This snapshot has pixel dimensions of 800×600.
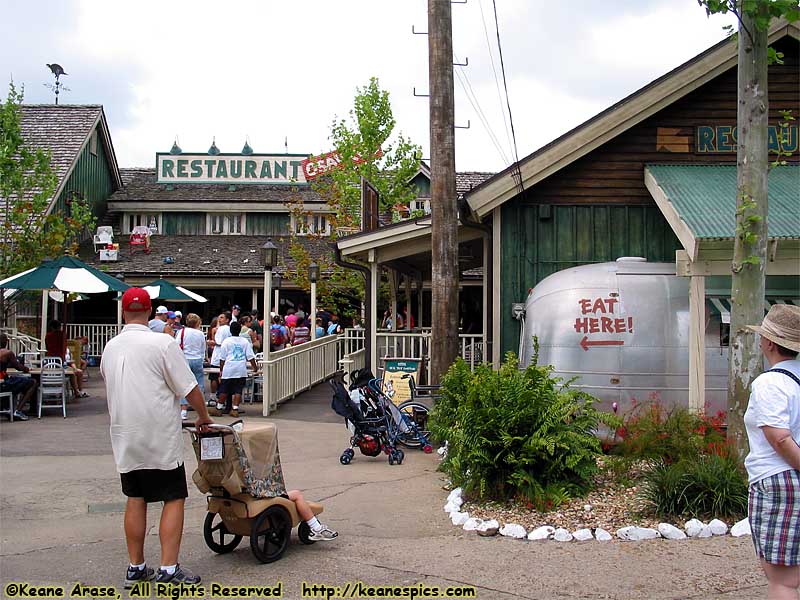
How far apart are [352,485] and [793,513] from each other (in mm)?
5490

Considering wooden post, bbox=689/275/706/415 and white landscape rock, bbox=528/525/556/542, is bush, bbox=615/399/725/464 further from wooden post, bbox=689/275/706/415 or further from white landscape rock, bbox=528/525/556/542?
white landscape rock, bbox=528/525/556/542

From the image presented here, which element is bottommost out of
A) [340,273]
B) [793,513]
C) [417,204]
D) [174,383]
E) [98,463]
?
[98,463]

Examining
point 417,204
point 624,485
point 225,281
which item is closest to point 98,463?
point 624,485

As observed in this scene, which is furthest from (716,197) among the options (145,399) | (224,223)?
(224,223)

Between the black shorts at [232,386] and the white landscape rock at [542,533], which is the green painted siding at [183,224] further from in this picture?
the white landscape rock at [542,533]

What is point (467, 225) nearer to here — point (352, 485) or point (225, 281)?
point (352, 485)

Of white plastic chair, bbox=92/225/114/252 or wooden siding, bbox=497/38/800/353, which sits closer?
wooden siding, bbox=497/38/800/353

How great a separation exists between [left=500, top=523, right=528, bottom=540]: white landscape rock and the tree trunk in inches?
82.0

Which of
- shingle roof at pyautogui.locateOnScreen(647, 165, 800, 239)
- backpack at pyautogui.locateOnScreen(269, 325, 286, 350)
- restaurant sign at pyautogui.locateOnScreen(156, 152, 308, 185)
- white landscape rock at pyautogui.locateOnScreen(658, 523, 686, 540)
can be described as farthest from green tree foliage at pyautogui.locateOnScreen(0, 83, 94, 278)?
white landscape rock at pyautogui.locateOnScreen(658, 523, 686, 540)

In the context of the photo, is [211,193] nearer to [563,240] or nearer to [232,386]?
[232,386]

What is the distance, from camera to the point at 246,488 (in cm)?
576

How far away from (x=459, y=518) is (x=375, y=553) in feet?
3.56

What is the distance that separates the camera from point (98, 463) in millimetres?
10211

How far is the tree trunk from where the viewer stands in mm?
7277
